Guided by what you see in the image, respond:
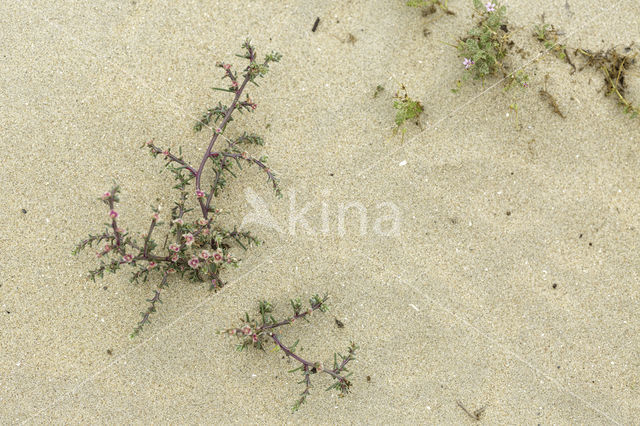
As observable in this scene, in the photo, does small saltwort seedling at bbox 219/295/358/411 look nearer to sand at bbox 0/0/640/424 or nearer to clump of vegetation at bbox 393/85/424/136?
sand at bbox 0/0/640/424

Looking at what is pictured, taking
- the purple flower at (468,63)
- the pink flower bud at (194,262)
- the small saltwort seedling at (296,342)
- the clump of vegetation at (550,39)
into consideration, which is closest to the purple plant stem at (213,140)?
the pink flower bud at (194,262)

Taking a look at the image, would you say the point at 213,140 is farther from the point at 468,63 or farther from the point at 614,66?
the point at 614,66

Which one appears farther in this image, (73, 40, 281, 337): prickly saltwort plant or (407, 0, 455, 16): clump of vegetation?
(407, 0, 455, 16): clump of vegetation

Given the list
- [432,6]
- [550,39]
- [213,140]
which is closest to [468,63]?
[432,6]

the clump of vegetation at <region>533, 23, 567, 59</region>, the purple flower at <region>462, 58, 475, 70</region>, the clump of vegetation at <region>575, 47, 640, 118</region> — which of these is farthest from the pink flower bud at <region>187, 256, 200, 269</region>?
the clump of vegetation at <region>575, 47, 640, 118</region>

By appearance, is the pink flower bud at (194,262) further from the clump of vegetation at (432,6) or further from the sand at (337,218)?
the clump of vegetation at (432,6)

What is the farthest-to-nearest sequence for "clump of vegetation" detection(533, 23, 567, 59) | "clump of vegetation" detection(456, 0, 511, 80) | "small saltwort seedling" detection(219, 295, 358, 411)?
"clump of vegetation" detection(533, 23, 567, 59) → "clump of vegetation" detection(456, 0, 511, 80) → "small saltwort seedling" detection(219, 295, 358, 411)

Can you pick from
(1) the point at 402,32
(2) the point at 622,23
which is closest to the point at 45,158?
(1) the point at 402,32
